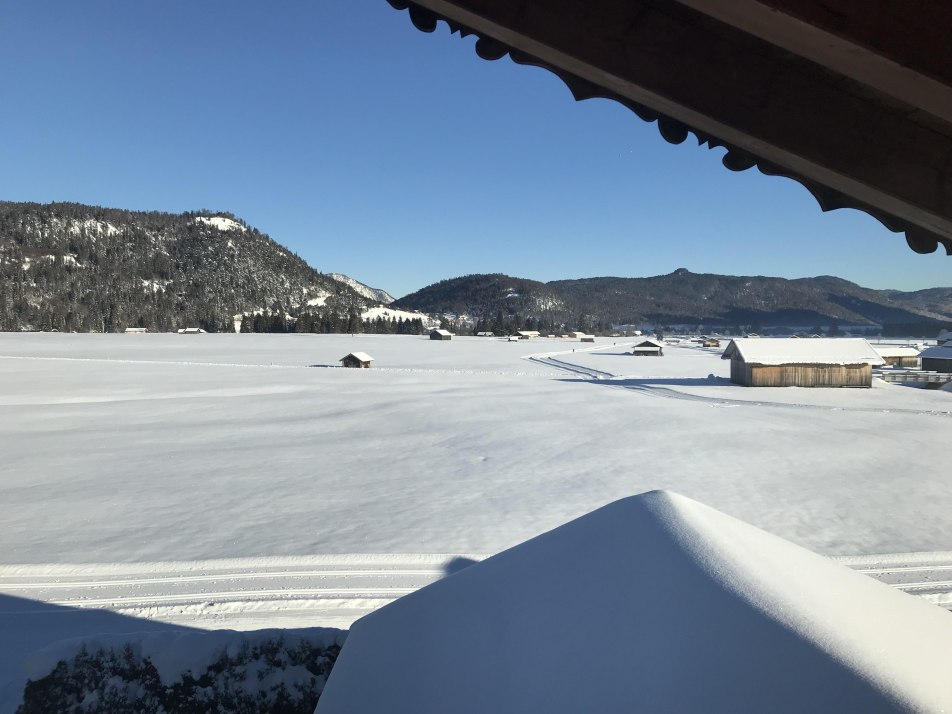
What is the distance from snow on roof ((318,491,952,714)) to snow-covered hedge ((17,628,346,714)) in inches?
68.7

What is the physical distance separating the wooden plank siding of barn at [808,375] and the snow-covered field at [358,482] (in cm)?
555

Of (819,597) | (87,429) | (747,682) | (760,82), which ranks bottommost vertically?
(87,429)

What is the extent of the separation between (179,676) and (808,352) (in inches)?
1554

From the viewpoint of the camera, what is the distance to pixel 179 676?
4762 millimetres

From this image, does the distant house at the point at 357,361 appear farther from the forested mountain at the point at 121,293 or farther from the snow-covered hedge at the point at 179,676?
the forested mountain at the point at 121,293

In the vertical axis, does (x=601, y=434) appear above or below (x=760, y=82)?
below

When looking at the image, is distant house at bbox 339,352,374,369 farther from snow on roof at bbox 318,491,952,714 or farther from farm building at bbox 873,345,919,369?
farm building at bbox 873,345,919,369

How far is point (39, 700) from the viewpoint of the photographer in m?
4.56

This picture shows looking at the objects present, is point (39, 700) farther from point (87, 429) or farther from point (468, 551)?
point (87, 429)

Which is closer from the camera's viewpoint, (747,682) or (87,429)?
(747,682)

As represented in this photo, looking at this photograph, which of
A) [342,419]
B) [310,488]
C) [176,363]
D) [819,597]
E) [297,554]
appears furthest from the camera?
[176,363]

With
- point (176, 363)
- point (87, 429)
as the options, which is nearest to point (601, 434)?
point (87, 429)

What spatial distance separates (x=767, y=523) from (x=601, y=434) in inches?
358

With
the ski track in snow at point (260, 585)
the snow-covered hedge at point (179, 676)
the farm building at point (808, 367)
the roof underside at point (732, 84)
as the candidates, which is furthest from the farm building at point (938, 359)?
the snow-covered hedge at point (179, 676)
